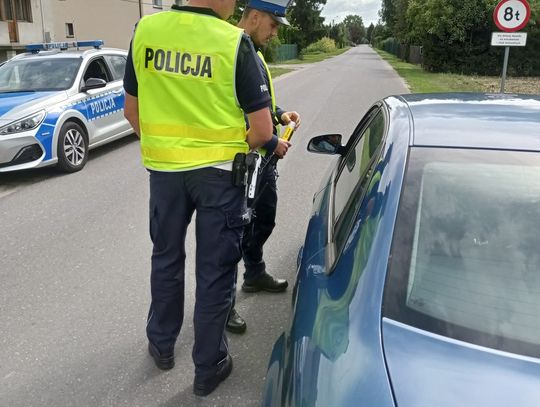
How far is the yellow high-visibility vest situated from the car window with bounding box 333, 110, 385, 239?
0.52 metres

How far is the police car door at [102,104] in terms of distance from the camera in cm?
750

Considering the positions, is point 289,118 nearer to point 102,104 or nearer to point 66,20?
point 102,104

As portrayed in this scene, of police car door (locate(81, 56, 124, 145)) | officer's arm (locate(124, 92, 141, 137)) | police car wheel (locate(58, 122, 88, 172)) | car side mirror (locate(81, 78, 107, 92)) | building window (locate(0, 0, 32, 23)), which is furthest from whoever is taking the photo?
building window (locate(0, 0, 32, 23))

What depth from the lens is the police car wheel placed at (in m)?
6.74

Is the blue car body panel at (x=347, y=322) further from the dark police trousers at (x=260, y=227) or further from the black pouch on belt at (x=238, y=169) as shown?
the dark police trousers at (x=260, y=227)

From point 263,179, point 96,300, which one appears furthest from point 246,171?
point 96,300

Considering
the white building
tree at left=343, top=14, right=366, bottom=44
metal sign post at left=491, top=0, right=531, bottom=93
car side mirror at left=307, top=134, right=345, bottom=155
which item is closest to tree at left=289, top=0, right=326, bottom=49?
the white building

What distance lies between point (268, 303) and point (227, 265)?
3.50ft

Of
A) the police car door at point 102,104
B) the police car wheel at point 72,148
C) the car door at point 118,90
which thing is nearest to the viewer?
the police car wheel at point 72,148

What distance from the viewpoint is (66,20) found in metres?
29.3

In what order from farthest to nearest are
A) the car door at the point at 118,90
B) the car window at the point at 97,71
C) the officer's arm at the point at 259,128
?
the car door at the point at 118,90 < the car window at the point at 97,71 < the officer's arm at the point at 259,128

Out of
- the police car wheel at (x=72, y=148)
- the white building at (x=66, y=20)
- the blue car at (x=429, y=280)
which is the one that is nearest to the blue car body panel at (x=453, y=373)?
the blue car at (x=429, y=280)

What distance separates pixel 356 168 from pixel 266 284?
142cm

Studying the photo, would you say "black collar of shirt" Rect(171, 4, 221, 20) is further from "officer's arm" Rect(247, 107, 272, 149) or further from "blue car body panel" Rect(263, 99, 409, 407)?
"blue car body panel" Rect(263, 99, 409, 407)
